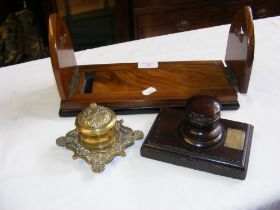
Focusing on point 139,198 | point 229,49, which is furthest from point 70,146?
point 229,49

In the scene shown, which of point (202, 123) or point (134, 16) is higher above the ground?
point (202, 123)

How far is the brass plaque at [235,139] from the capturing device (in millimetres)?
716

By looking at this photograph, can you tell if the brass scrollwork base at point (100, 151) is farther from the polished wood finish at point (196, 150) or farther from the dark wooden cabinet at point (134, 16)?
the dark wooden cabinet at point (134, 16)

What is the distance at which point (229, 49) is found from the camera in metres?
1.00

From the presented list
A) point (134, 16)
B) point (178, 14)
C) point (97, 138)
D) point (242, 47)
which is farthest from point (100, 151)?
point (178, 14)

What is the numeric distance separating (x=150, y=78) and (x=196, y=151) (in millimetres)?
303

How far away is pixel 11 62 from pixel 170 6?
1.08m

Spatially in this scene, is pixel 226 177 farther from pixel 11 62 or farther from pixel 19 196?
pixel 11 62

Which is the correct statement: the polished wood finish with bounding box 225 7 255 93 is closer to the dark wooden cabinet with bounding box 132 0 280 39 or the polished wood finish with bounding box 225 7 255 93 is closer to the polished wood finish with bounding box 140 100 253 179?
the polished wood finish with bounding box 140 100 253 179

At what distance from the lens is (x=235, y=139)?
2.40 ft

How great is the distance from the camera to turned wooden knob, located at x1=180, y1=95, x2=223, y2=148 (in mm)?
675

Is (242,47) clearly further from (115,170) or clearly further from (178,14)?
(178,14)

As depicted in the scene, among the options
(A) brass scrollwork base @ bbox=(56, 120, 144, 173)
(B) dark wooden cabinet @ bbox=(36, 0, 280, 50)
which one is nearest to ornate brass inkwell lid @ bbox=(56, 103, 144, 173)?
(A) brass scrollwork base @ bbox=(56, 120, 144, 173)

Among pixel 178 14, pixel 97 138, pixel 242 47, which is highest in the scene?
pixel 242 47
